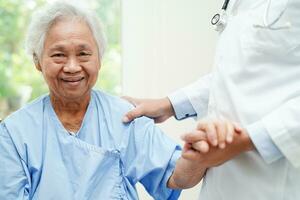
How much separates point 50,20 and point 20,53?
791mm

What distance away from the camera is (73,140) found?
4.09ft

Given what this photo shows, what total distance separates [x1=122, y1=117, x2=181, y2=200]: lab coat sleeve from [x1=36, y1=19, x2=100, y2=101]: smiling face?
0.75 ft

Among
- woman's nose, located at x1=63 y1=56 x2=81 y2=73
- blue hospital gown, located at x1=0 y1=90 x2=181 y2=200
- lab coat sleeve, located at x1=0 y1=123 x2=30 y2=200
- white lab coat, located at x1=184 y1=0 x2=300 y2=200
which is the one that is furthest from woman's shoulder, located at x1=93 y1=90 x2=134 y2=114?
white lab coat, located at x1=184 y1=0 x2=300 y2=200

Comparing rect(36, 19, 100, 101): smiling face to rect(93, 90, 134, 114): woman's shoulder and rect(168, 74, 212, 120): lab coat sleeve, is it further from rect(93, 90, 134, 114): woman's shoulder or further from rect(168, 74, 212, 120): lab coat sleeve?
rect(168, 74, 212, 120): lab coat sleeve

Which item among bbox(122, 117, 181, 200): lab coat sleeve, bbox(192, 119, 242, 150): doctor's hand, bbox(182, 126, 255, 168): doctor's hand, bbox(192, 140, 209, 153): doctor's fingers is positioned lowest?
bbox(122, 117, 181, 200): lab coat sleeve

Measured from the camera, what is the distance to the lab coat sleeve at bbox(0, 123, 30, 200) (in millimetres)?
1170

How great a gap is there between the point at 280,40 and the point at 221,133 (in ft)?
0.83

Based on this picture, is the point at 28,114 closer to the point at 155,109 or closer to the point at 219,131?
the point at 155,109

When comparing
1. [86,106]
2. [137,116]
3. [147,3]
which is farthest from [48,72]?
[147,3]

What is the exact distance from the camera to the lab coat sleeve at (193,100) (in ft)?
4.14

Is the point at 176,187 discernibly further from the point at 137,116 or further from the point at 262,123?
the point at 262,123

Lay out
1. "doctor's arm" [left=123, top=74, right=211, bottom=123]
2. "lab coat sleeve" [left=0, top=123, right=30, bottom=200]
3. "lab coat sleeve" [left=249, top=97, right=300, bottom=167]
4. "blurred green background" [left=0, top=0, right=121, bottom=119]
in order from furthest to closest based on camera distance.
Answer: "blurred green background" [left=0, top=0, right=121, bottom=119] → "doctor's arm" [left=123, top=74, right=211, bottom=123] → "lab coat sleeve" [left=0, top=123, right=30, bottom=200] → "lab coat sleeve" [left=249, top=97, right=300, bottom=167]

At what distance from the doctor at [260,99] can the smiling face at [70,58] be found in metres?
0.45

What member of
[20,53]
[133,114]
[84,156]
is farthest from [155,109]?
→ [20,53]
